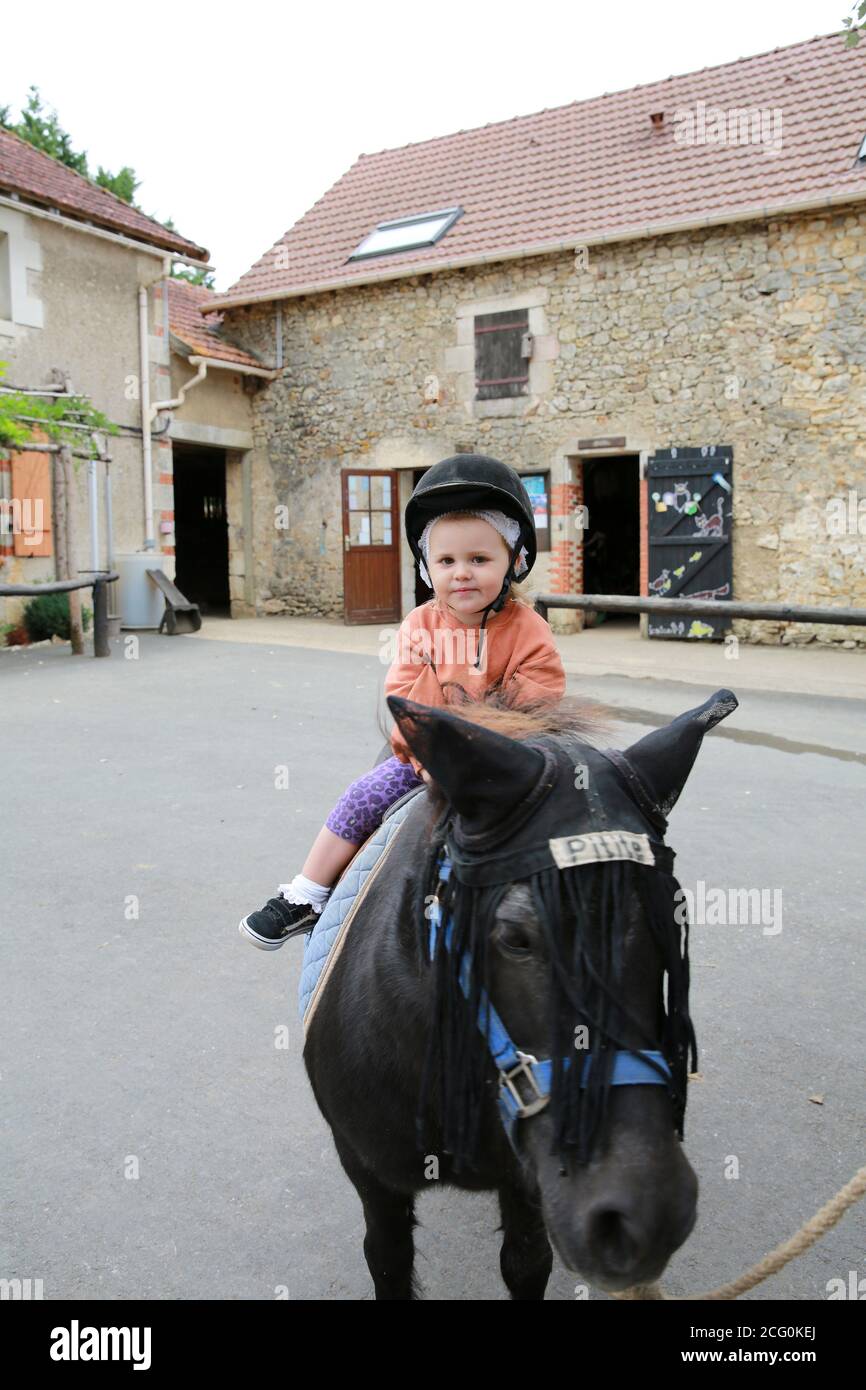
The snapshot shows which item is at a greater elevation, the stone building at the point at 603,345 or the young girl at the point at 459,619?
the stone building at the point at 603,345

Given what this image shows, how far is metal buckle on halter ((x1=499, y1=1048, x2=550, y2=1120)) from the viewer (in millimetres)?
1370

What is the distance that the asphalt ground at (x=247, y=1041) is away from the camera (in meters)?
2.34

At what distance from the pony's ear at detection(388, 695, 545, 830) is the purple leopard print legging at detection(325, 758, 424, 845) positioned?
0.80 m

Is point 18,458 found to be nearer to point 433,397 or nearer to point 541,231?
point 433,397

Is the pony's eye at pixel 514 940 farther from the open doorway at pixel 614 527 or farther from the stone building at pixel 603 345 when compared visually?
the open doorway at pixel 614 527

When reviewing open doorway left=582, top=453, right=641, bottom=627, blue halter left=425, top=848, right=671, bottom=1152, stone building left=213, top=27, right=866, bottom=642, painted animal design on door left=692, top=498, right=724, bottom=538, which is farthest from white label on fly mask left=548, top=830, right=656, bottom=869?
open doorway left=582, top=453, right=641, bottom=627

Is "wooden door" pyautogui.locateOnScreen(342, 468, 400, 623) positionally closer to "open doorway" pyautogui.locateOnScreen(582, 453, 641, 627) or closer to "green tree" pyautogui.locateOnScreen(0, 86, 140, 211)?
"open doorway" pyautogui.locateOnScreen(582, 453, 641, 627)

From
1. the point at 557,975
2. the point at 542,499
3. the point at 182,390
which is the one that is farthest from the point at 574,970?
the point at 182,390

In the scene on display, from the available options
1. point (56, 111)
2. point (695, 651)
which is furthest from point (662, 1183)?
point (56, 111)

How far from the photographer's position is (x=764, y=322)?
12.8m

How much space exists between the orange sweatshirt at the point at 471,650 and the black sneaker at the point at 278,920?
1.61 feet

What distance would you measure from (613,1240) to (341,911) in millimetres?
954

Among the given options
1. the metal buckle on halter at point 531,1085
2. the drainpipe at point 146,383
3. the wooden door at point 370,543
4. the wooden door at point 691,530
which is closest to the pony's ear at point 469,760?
the metal buckle on halter at point 531,1085

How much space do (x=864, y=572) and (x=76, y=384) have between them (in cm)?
1085
